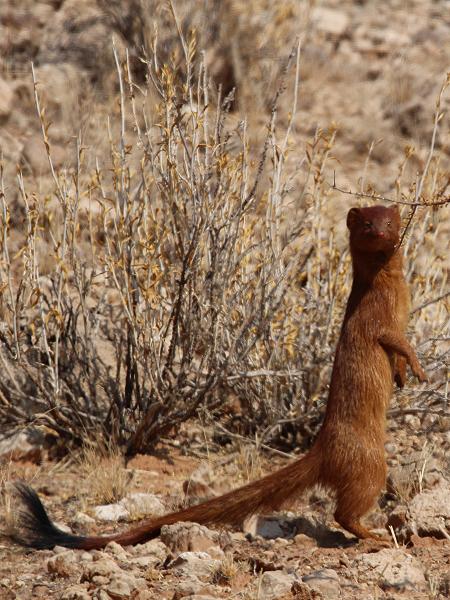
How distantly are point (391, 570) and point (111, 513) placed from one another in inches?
63.6

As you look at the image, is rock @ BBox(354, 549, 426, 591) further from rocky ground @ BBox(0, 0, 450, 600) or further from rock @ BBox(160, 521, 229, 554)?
rock @ BBox(160, 521, 229, 554)

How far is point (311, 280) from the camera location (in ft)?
21.0

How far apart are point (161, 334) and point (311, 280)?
1032mm

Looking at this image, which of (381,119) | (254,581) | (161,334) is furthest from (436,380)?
(381,119)

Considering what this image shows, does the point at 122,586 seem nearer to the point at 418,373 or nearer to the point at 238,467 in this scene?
the point at 418,373

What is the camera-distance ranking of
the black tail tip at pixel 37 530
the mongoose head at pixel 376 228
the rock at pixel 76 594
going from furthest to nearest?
the mongoose head at pixel 376 228
the black tail tip at pixel 37 530
the rock at pixel 76 594

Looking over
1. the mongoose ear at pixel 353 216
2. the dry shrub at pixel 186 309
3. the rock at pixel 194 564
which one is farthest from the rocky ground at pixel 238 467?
the mongoose ear at pixel 353 216

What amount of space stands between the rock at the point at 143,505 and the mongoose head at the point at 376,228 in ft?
5.44

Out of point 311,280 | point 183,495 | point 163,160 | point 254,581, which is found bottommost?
point 183,495

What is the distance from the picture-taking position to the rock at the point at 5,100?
1059cm

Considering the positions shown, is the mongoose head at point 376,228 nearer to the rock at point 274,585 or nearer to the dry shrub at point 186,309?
the dry shrub at point 186,309

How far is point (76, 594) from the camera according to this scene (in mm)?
3975

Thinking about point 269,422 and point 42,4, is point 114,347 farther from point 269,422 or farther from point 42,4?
point 42,4

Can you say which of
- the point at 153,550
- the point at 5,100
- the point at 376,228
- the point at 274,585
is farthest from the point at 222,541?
the point at 5,100
